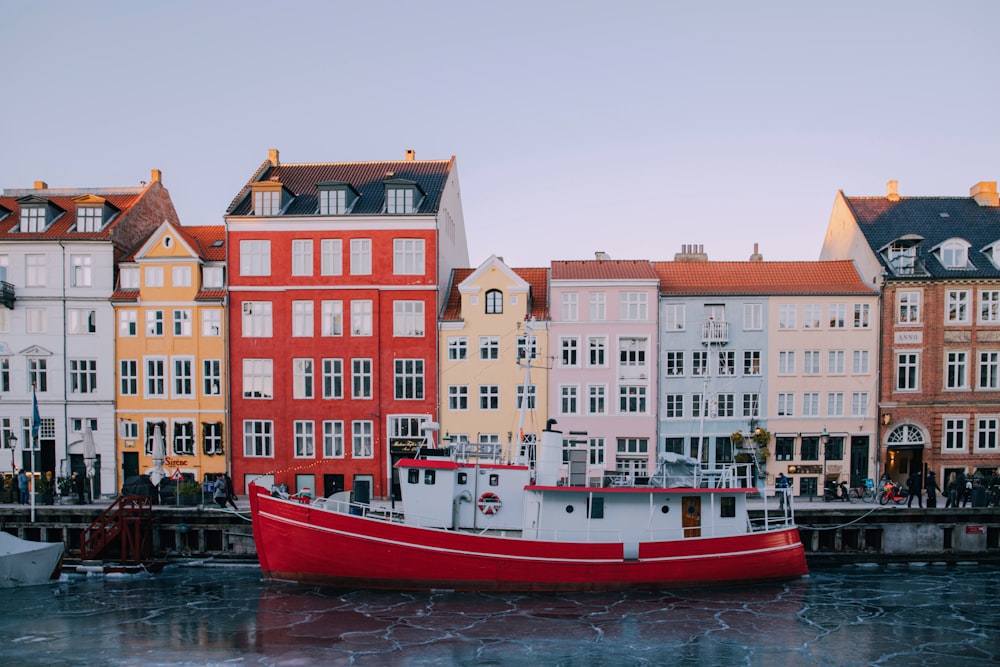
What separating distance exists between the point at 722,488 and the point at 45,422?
30880 millimetres

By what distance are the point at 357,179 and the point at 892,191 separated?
27748mm

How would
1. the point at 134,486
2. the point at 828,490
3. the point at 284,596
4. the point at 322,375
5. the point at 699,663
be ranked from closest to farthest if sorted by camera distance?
1. the point at 699,663
2. the point at 284,596
3. the point at 134,486
4. the point at 828,490
5. the point at 322,375

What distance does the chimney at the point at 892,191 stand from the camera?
127ft

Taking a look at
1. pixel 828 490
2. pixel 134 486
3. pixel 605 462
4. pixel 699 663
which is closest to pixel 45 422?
pixel 134 486

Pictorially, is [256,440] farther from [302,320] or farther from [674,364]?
[674,364]

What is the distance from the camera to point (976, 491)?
3061 cm

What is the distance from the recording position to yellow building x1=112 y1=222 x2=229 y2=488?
117 ft

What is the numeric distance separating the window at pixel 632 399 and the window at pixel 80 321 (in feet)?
82.8

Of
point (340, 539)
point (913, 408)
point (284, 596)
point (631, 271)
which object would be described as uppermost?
point (631, 271)

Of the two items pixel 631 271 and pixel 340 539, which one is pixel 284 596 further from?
pixel 631 271

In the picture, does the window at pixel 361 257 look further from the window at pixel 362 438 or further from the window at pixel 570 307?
the window at pixel 570 307

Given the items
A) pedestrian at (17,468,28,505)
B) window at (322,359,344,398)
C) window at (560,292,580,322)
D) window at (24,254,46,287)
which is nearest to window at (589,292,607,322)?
window at (560,292,580,322)

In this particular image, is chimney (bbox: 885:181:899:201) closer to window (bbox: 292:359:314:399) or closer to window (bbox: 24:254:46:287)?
window (bbox: 292:359:314:399)

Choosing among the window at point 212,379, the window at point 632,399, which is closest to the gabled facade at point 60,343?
the window at point 212,379
